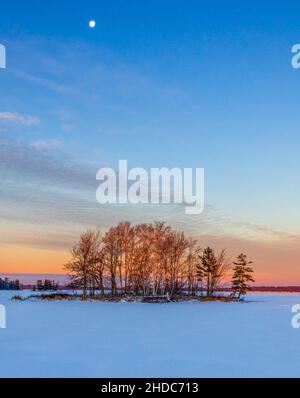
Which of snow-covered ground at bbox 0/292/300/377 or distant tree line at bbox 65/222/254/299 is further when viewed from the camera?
distant tree line at bbox 65/222/254/299

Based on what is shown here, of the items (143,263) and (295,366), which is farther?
(143,263)

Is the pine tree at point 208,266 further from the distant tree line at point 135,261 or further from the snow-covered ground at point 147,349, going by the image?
the snow-covered ground at point 147,349

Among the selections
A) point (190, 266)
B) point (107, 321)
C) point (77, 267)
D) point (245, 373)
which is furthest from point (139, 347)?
point (190, 266)

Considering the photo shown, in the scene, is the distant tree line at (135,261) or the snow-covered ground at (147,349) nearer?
the snow-covered ground at (147,349)

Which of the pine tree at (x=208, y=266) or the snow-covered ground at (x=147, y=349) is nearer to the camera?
the snow-covered ground at (x=147, y=349)

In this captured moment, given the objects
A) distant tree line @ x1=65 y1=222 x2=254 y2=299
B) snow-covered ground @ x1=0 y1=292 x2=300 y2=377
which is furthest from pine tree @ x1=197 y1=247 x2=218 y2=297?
snow-covered ground @ x1=0 y1=292 x2=300 y2=377

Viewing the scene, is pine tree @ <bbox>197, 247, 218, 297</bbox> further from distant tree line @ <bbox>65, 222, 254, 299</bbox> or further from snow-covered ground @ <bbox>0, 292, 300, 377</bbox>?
snow-covered ground @ <bbox>0, 292, 300, 377</bbox>

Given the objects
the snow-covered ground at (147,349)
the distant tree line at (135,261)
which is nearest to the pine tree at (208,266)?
the distant tree line at (135,261)
